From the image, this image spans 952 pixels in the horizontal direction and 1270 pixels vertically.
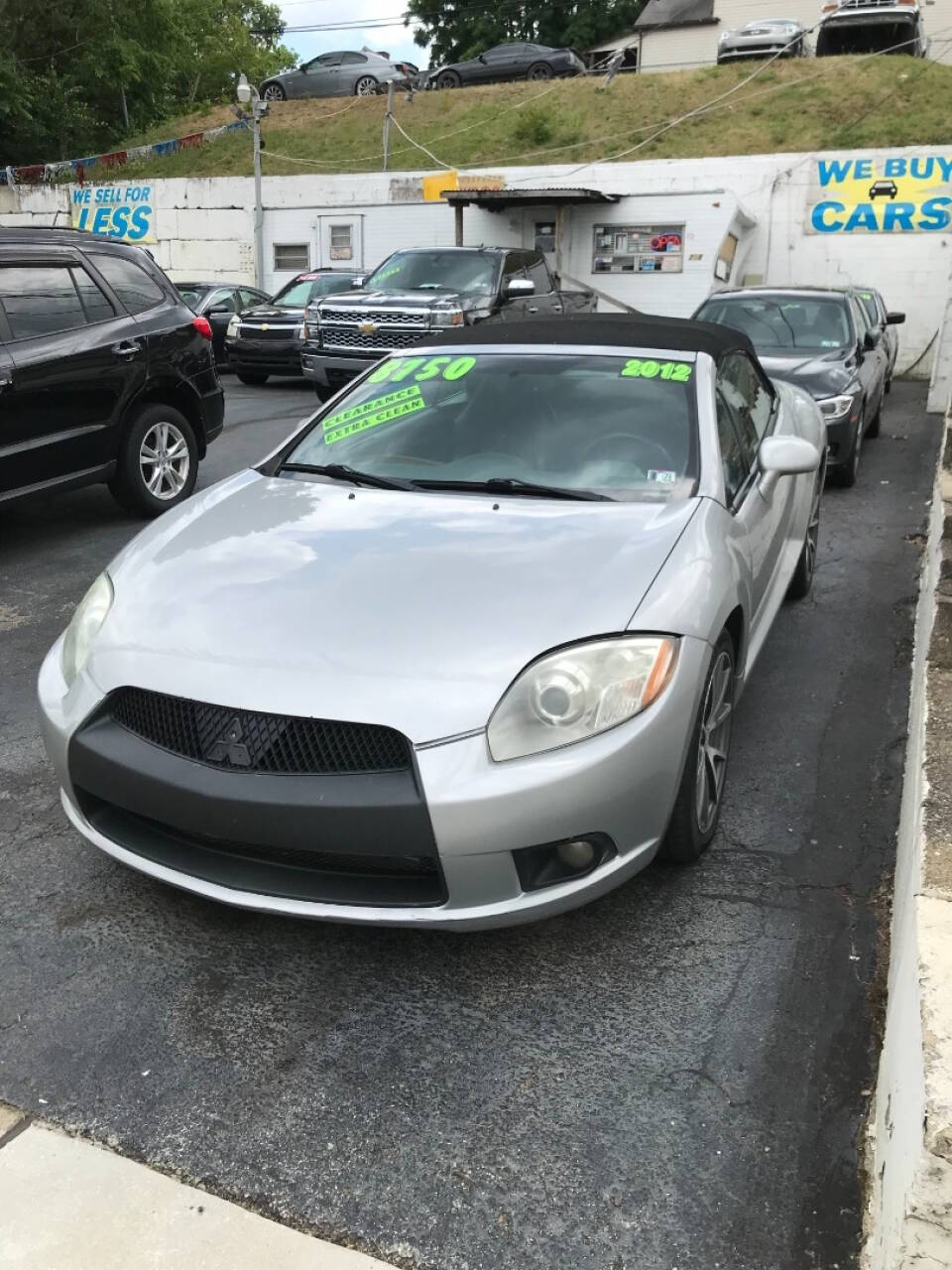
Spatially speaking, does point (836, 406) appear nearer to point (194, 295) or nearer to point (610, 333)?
point (610, 333)

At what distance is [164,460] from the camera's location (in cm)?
709

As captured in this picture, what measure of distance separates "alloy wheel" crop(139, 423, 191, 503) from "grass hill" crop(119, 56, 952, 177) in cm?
1611

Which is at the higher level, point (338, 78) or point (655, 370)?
point (338, 78)

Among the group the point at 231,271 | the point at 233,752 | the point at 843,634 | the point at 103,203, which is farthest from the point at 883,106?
the point at 233,752

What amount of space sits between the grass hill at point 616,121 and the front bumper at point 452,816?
19.4 meters

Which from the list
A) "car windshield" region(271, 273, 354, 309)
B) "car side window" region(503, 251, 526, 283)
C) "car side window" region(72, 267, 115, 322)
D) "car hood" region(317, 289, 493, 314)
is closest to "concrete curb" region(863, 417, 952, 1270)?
"car side window" region(72, 267, 115, 322)

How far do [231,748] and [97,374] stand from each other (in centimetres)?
469

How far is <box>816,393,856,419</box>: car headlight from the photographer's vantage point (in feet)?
25.3

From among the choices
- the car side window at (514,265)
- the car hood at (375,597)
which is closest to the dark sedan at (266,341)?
the car side window at (514,265)

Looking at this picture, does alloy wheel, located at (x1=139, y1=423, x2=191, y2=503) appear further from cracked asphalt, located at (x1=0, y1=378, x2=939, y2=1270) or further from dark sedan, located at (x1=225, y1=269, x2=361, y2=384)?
dark sedan, located at (x1=225, y1=269, x2=361, y2=384)

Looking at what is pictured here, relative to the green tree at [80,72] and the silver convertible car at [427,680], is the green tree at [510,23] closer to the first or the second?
the green tree at [80,72]

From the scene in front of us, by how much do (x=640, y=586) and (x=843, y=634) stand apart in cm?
282

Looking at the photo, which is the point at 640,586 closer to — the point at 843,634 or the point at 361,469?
the point at 361,469

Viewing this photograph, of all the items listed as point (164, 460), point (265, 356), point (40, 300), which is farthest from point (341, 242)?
point (40, 300)
